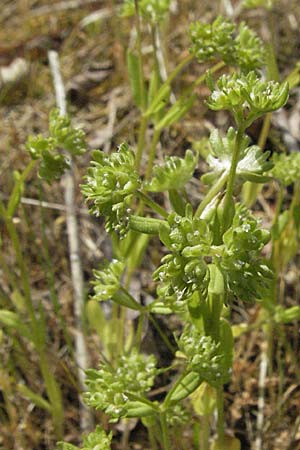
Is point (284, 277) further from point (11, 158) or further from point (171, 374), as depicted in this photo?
point (11, 158)

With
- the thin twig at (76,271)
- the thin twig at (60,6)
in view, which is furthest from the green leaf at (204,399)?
the thin twig at (60,6)

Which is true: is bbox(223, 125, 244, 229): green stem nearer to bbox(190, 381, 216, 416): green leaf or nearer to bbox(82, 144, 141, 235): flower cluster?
bbox(82, 144, 141, 235): flower cluster

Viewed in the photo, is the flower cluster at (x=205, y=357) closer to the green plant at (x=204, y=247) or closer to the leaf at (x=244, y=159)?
the green plant at (x=204, y=247)

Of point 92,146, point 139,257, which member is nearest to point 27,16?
point 92,146

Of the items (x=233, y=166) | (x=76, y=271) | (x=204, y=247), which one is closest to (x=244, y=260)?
(x=204, y=247)

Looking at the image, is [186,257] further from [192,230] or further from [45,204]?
[45,204]

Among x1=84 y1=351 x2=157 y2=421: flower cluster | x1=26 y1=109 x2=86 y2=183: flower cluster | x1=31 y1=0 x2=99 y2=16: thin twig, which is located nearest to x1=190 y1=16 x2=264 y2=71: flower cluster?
x1=26 y1=109 x2=86 y2=183: flower cluster

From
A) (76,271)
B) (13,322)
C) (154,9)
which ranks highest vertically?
(154,9)
